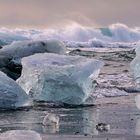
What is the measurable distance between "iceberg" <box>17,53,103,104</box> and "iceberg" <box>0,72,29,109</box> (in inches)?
23.5

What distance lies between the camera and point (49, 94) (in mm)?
8500

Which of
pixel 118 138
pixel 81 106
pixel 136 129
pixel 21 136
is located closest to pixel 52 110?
pixel 81 106

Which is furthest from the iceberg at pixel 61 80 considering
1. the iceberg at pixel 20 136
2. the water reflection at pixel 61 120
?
the iceberg at pixel 20 136

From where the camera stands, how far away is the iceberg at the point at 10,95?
7688 mm

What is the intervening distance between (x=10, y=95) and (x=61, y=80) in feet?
3.27

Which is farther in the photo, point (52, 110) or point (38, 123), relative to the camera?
point (52, 110)

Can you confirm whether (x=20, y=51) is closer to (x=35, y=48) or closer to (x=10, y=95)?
(x=35, y=48)

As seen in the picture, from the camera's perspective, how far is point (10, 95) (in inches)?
305

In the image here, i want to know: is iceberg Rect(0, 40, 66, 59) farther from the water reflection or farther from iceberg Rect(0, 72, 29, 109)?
the water reflection

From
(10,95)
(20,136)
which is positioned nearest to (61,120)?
(10,95)

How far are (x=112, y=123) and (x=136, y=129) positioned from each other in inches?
22.9

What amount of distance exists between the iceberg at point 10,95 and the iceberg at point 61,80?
23.5 inches

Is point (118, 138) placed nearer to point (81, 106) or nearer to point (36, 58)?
point (81, 106)

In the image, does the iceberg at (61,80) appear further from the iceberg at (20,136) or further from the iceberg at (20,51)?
the iceberg at (20,136)
